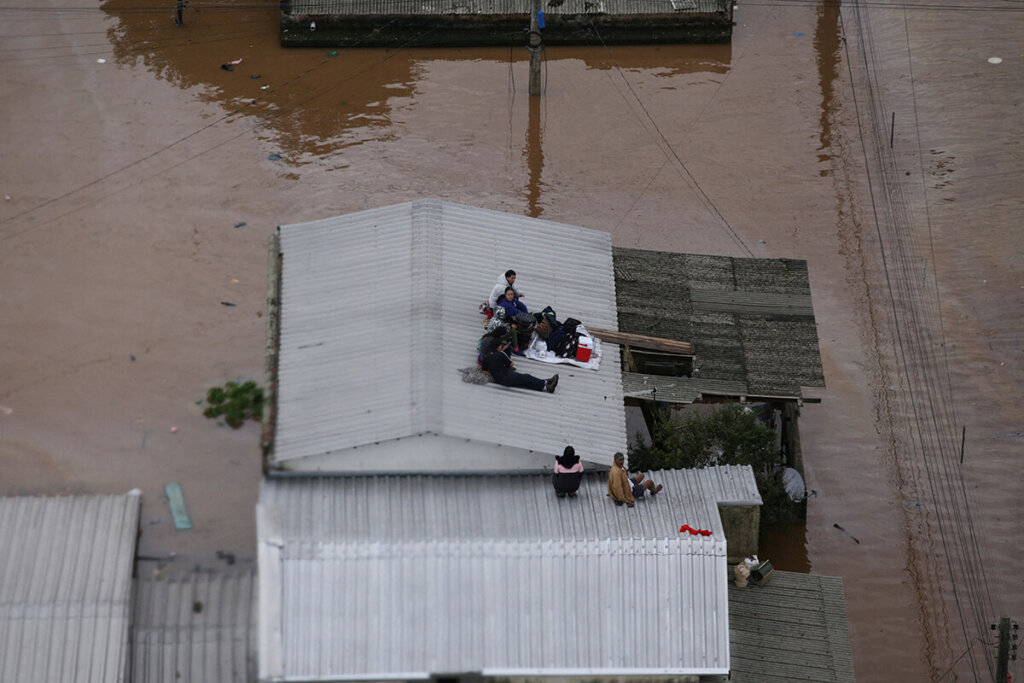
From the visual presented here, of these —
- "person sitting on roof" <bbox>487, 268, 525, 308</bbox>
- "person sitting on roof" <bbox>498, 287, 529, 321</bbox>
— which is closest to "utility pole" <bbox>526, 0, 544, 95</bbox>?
"person sitting on roof" <bbox>487, 268, 525, 308</bbox>

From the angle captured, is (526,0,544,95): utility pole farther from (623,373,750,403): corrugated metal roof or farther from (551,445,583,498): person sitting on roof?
(551,445,583,498): person sitting on roof

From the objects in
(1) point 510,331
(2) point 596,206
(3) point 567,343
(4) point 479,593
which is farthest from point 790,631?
(2) point 596,206

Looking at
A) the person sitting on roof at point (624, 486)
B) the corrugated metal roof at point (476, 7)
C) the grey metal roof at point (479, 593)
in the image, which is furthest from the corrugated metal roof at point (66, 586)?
the corrugated metal roof at point (476, 7)

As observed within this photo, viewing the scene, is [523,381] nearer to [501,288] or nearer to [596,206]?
[501,288]

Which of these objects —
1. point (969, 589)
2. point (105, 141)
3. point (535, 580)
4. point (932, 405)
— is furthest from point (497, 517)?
point (105, 141)

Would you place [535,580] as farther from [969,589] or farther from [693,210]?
[693,210]

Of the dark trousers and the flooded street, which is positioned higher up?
the flooded street

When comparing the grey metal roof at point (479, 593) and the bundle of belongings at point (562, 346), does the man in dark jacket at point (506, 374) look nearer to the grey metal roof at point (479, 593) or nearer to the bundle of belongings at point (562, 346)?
the bundle of belongings at point (562, 346)
